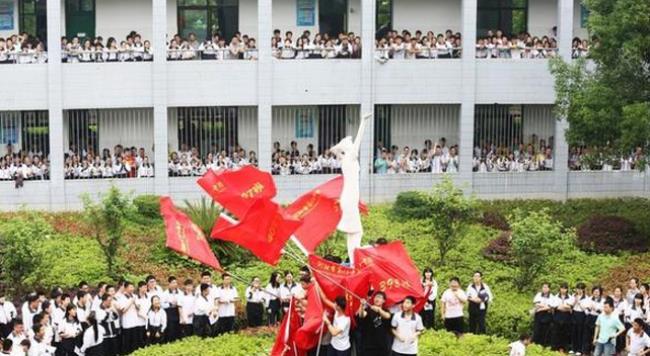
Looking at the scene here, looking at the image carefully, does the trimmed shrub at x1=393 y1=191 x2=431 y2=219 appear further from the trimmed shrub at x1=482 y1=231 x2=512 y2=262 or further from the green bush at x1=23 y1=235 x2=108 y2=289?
the green bush at x1=23 y1=235 x2=108 y2=289

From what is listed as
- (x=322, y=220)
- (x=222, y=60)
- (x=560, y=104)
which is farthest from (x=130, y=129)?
(x=322, y=220)

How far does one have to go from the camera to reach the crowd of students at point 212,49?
26.2 m

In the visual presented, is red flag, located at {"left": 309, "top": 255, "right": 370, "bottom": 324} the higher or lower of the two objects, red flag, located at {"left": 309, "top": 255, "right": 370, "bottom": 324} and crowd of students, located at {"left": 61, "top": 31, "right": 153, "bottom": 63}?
the lower

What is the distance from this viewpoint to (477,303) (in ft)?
58.9

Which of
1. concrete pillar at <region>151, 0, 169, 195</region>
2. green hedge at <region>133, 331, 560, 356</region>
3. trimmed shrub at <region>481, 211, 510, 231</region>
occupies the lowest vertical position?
green hedge at <region>133, 331, 560, 356</region>

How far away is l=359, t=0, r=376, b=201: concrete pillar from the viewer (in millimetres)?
26547

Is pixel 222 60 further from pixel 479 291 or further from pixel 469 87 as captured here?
pixel 479 291

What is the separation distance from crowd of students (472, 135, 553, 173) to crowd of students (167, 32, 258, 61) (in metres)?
5.93

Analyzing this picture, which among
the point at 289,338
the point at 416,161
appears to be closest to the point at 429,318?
the point at 289,338

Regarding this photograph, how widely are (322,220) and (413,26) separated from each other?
1309 centimetres

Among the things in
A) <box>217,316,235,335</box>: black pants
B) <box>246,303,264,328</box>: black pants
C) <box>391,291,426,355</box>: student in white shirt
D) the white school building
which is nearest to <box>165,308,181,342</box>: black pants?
<box>217,316,235,335</box>: black pants

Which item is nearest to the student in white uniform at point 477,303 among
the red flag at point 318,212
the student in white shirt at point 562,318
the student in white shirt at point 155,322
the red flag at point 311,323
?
the student in white shirt at point 562,318

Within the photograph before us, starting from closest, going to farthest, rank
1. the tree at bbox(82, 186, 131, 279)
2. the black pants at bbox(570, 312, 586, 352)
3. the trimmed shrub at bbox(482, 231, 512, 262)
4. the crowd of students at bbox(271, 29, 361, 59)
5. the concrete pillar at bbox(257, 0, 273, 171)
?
the black pants at bbox(570, 312, 586, 352), the tree at bbox(82, 186, 131, 279), the trimmed shrub at bbox(482, 231, 512, 262), the concrete pillar at bbox(257, 0, 273, 171), the crowd of students at bbox(271, 29, 361, 59)

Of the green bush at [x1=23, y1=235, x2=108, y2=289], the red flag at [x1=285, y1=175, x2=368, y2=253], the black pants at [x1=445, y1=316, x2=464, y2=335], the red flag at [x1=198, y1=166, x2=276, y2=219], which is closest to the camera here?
the red flag at [x1=198, y1=166, x2=276, y2=219]
